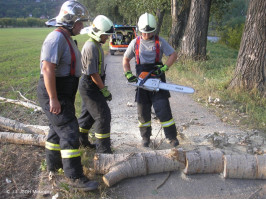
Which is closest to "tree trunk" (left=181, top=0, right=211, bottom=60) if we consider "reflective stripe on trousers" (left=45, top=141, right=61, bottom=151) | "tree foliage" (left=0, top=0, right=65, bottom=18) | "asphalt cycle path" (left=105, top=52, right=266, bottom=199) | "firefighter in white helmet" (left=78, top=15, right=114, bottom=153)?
"asphalt cycle path" (left=105, top=52, right=266, bottom=199)

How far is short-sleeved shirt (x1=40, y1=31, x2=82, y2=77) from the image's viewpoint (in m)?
2.60

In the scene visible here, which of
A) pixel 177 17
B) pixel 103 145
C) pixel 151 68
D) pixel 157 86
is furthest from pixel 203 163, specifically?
pixel 177 17

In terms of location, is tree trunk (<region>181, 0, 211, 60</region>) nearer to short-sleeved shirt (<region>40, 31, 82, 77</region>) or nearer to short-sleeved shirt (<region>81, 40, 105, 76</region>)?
short-sleeved shirt (<region>81, 40, 105, 76</region>)

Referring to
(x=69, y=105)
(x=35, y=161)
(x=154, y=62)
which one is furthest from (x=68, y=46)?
(x=35, y=161)

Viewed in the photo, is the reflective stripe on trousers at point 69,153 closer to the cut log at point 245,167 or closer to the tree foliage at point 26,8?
the cut log at point 245,167

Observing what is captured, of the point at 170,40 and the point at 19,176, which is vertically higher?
the point at 170,40

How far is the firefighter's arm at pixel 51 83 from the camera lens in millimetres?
2596

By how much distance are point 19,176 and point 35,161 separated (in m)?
0.34

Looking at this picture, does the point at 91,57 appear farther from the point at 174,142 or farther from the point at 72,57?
the point at 174,142

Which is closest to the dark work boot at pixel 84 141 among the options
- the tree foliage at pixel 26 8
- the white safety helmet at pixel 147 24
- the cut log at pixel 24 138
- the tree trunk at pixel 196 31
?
the cut log at pixel 24 138

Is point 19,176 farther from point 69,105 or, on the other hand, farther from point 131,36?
point 131,36

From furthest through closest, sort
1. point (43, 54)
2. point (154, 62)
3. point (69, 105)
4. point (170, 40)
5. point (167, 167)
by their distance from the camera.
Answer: point (170, 40)
point (154, 62)
point (167, 167)
point (69, 105)
point (43, 54)

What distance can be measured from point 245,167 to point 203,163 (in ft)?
1.61

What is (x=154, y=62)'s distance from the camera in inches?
151
